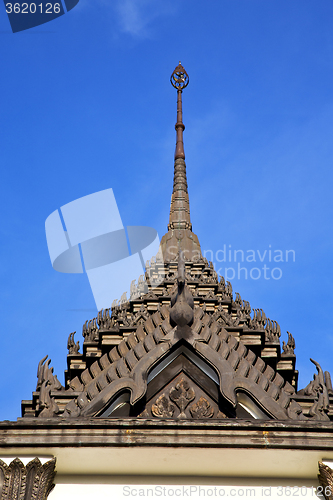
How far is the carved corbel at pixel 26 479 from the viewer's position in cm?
1059

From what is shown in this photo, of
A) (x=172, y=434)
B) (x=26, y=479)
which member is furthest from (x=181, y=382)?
(x=26, y=479)

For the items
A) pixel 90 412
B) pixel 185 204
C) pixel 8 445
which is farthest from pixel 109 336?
pixel 185 204

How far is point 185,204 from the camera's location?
1033 inches

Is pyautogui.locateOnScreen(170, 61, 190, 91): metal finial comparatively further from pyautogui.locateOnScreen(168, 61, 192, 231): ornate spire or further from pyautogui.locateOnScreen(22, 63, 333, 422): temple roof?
pyautogui.locateOnScreen(22, 63, 333, 422): temple roof

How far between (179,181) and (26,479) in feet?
59.5

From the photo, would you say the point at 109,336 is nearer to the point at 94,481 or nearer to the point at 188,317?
the point at 188,317

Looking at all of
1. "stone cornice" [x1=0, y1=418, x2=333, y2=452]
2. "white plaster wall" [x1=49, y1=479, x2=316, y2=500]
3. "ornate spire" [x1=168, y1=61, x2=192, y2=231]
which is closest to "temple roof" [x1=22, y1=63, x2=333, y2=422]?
"stone cornice" [x1=0, y1=418, x2=333, y2=452]

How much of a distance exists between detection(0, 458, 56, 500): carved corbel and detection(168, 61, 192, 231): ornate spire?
14.9m

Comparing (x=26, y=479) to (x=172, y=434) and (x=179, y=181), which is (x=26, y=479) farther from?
(x=179, y=181)

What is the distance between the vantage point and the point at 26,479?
10.7m

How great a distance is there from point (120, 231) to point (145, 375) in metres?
13.0

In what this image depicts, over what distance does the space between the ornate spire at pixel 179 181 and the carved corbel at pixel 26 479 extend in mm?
14912

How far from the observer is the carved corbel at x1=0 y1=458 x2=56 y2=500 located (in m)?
10.6

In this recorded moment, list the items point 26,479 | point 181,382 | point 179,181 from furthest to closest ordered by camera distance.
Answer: point 179,181
point 181,382
point 26,479
